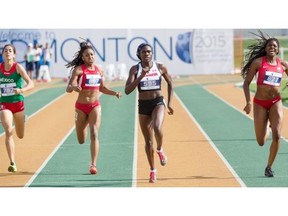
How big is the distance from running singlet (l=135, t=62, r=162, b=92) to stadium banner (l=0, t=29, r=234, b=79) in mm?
17226

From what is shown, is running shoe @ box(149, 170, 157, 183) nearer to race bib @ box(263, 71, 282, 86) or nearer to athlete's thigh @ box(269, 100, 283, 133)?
athlete's thigh @ box(269, 100, 283, 133)

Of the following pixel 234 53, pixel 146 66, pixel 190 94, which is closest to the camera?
pixel 146 66

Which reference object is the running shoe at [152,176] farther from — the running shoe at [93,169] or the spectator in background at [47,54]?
the spectator in background at [47,54]

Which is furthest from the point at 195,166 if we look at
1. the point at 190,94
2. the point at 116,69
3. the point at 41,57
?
the point at 116,69

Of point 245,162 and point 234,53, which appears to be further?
point 234,53

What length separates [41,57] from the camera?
26031 millimetres

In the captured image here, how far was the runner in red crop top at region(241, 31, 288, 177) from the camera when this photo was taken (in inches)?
416

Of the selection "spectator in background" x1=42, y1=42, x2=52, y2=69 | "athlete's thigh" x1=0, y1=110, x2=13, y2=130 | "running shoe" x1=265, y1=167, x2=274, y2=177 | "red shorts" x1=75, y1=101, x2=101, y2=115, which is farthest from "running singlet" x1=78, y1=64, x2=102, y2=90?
"spectator in background" x1=42, y1=42, x2=52, y2=69

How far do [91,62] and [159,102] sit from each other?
852 millimetres

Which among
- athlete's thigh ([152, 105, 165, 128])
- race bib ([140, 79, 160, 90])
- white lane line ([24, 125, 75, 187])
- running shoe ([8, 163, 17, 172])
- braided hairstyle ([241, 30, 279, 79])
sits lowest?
white lane line ([24, 125, 75, 187])

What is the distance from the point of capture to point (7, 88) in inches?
441

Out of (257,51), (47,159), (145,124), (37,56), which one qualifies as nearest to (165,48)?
(37,56)

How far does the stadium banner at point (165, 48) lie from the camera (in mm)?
28422

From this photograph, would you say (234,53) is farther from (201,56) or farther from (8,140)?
(8,140)
